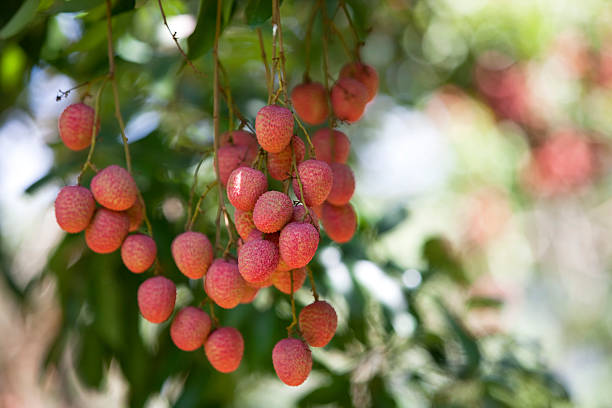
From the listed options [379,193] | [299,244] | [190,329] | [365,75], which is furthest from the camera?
[379,193]

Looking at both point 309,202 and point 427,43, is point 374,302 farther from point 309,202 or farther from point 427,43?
point 427,43

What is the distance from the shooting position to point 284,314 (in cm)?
82

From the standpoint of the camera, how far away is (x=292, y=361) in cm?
41

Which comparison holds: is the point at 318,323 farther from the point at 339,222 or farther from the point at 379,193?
the point at 379,193

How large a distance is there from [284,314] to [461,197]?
133 cm

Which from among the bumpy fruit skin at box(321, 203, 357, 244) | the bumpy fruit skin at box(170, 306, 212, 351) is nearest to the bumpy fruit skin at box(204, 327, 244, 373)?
the bumpy fruit skin at box(170, 306, 212, 351)

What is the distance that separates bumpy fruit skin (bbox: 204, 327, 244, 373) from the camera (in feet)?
1.50

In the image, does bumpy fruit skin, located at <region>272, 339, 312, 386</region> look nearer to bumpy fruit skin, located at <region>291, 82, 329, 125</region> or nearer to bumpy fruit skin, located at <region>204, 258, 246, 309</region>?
bumpy fruit skin, located at <region>204, 258, 246, 309</region>

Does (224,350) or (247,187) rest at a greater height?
(247,187)

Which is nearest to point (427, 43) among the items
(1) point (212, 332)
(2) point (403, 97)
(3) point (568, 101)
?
(2) point (403, 97)

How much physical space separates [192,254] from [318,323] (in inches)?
4.2

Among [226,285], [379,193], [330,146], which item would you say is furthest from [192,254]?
[379,193]

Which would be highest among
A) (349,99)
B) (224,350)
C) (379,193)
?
(349,99)

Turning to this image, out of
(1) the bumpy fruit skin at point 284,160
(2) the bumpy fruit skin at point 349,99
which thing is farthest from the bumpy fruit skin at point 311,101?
(1) the bumpy fruit skin at point 284,160
